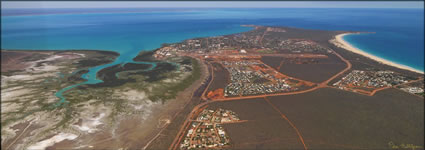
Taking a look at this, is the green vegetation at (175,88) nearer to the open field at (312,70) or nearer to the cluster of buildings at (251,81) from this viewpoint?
the cluster of buildings at (251,81)

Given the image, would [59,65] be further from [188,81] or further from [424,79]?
[424,79]

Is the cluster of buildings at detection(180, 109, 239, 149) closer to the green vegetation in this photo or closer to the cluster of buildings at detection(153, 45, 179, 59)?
the green vegetation

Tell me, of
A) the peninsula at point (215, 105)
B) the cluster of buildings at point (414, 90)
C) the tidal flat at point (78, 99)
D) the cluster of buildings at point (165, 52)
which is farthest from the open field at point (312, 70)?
the cluster of buildings at point (165, 52)

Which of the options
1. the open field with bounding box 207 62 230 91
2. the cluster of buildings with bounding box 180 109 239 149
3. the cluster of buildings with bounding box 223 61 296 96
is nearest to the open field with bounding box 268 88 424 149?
the cluster of buildings with bounding box 223 61 296 96

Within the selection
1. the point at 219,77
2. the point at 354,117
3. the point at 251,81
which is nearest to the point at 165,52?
the point at 219,77

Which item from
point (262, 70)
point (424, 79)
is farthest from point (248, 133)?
point (424, 79)

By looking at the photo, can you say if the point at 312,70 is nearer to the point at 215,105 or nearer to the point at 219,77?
the point at 219,77
